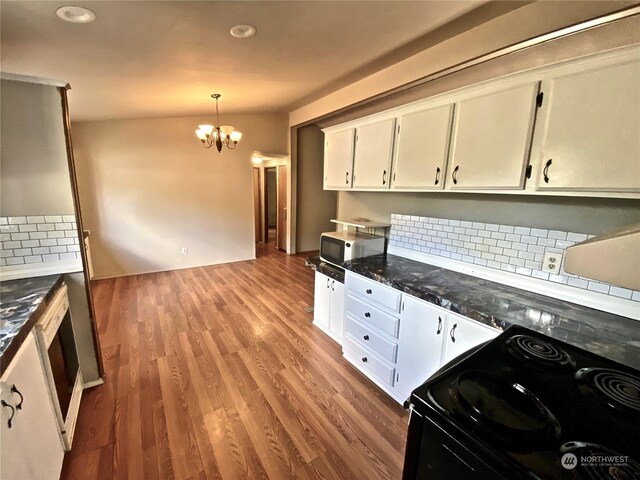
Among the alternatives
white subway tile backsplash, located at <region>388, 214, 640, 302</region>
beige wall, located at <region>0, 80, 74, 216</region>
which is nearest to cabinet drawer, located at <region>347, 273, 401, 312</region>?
white subway tile backsplash, located at <region>388, 214, 640, 302</region>

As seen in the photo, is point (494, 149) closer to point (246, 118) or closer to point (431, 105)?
point (431, 105)

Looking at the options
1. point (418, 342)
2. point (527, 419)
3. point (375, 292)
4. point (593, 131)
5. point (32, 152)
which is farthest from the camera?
point (375, 292)

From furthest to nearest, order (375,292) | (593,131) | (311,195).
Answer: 1. (311,195)
2. (375,292)
3. (593,131)

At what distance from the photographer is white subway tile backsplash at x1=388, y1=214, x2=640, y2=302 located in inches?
65.3

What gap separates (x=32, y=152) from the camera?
1.69 meters

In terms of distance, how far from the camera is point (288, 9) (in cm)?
166

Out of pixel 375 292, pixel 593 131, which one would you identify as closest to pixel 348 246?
pixel 375 292

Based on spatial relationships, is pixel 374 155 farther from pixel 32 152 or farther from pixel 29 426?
pixel 29 426

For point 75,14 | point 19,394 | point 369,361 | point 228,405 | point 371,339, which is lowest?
point 228,405

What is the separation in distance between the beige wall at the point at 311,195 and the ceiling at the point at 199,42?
Result: 8.38 ft

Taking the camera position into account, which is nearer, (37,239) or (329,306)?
(37,239)

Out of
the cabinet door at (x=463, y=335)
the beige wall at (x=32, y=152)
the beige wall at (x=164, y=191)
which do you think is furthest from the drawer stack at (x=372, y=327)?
the beige wall at (x=164, y=191)

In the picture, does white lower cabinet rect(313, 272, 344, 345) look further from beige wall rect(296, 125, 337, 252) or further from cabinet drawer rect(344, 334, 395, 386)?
beige wall rect(296, 125, 337, 252)
